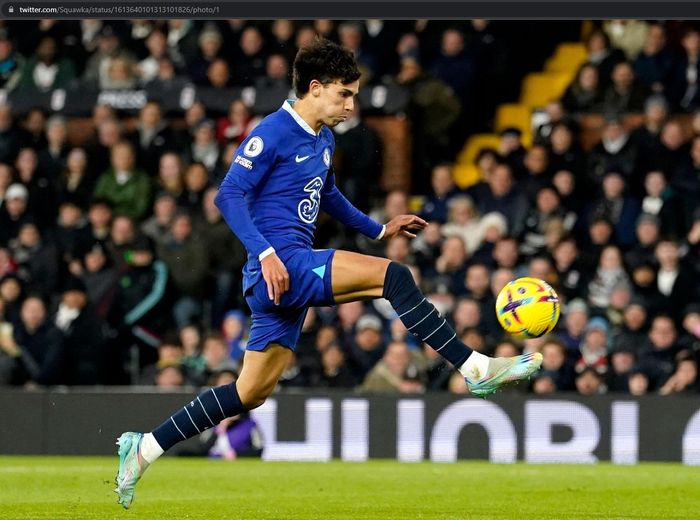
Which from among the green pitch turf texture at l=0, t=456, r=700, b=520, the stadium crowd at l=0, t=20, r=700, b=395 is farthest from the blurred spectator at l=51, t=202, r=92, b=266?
the green pitch turf texture at l=0, t=456, r=700, b=520

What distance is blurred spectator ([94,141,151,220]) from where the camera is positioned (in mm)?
15688

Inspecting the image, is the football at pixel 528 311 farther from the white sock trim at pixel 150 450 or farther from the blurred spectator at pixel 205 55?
the blurred spectator at pixel 205 55

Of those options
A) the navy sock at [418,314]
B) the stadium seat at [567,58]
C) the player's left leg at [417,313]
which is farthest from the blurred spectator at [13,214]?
the navy sock at [418,314]

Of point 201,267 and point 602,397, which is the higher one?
point 201,267

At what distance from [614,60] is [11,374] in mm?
6496

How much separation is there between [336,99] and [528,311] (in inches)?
58.7

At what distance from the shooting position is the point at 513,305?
848 centimetres

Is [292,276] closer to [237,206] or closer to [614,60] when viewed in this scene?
[237,206]

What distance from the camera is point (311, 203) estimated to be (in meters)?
8.36

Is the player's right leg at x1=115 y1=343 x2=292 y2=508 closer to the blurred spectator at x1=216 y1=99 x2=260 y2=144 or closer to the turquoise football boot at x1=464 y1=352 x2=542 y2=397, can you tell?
the turquoise football boot at x1=464 y1=352 x2=542 y2=397

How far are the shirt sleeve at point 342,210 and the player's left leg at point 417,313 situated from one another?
779mm

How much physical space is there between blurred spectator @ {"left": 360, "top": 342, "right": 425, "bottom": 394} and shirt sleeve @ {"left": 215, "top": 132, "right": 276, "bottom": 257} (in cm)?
573

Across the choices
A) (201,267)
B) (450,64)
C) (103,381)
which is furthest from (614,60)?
(103,381)


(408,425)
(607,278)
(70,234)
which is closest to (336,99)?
(408,425)
